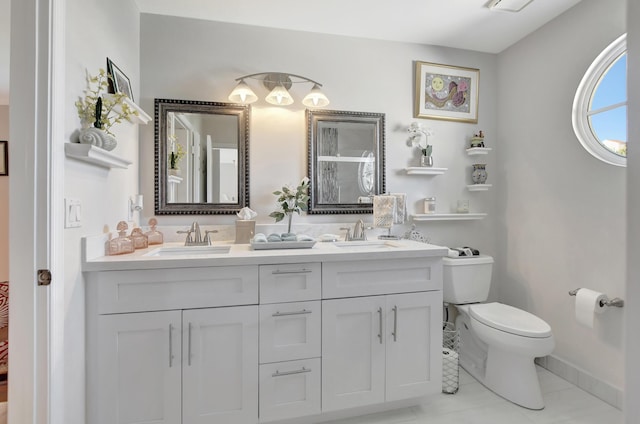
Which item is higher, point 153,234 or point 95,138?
point 95,138

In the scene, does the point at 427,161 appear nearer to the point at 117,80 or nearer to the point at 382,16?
the point at 382,16

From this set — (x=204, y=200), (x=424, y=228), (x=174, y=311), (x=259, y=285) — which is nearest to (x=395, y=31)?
(x=424, y=228)

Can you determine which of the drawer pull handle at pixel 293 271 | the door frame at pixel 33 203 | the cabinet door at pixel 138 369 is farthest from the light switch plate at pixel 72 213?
the drawer pull handle at pixel 293 271

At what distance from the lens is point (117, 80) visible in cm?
156

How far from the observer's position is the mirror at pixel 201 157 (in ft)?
6.32

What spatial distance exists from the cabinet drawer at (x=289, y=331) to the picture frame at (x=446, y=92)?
1685 mm

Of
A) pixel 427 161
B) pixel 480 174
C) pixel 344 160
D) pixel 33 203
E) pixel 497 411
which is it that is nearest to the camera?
pixel 33 203

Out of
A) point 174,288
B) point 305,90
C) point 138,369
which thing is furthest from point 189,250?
point 305,90

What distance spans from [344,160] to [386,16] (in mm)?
974

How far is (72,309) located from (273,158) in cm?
135

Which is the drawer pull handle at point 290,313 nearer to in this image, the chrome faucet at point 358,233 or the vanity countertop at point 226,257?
the vanity countertop at point 226,257

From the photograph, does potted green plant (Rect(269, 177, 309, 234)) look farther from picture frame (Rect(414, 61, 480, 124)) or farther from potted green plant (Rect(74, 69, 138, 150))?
picture frame (Rect(414, 61, 480, 124))

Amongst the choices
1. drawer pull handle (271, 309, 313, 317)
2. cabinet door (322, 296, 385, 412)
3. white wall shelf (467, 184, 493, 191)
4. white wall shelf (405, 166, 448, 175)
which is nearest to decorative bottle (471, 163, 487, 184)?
white wall shelf (467, 184, 493, 191)

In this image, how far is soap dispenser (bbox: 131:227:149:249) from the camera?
1.67m
